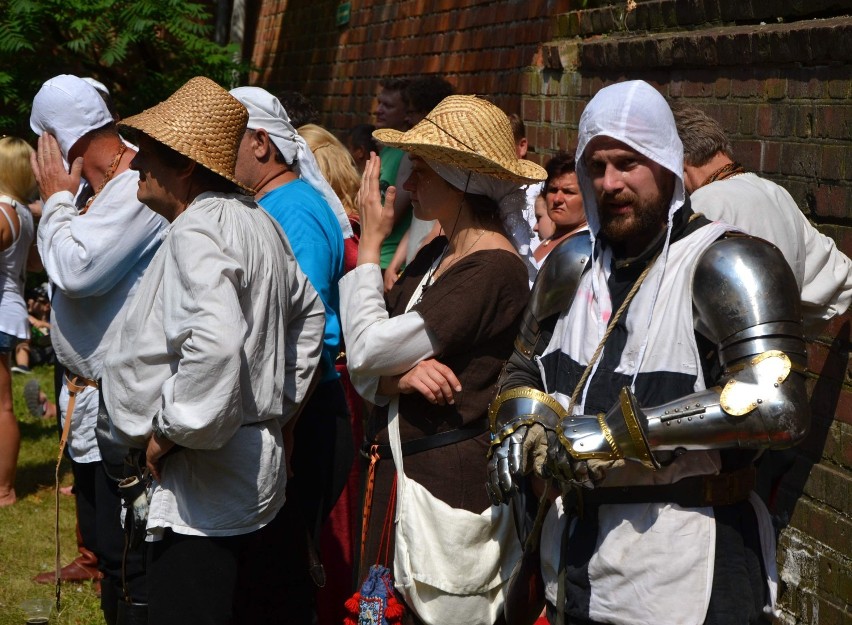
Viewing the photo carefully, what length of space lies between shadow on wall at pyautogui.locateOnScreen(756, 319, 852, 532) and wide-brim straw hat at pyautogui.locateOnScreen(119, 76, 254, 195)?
6.63 feet

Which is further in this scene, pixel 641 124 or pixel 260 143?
pixel 260 143

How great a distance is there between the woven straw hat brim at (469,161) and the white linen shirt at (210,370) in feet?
1.63

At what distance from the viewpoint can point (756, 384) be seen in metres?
2.22

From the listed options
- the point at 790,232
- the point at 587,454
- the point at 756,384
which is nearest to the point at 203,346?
the point at 587,454

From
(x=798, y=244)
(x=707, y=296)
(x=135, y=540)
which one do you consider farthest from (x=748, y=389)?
(x=135, y=540)

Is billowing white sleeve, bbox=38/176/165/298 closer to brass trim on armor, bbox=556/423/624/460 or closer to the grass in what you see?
the grass

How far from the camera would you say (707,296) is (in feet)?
7.67

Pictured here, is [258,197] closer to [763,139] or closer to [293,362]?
[293,362]

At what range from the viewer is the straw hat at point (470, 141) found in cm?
319

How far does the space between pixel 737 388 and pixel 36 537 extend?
4672mm

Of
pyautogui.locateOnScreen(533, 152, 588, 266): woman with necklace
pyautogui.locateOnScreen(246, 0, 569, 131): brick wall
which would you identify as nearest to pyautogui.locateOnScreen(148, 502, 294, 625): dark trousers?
pyautogui.locateOnScreen(533, 152, 588, 266): woman with necklace

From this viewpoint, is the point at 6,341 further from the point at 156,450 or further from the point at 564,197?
the point at 156,450

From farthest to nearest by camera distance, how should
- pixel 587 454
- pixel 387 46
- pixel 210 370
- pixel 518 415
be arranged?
pixel 387 46
pixel 210 370
pixel 518 415
pixel 587 454

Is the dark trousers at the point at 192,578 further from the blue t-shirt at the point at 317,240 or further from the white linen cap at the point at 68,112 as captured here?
the white linen cap at the point at 68,112
